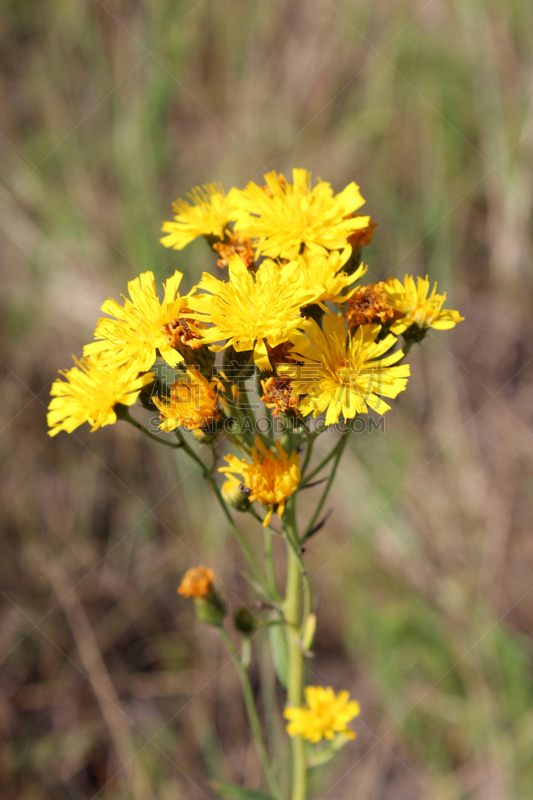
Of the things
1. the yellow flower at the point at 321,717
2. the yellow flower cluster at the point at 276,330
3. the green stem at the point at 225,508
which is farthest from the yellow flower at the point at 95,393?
the yellow flower at the point at 321,717

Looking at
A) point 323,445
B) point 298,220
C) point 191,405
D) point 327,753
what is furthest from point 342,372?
point 323,445

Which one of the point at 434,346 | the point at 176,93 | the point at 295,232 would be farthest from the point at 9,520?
the point at 176,93

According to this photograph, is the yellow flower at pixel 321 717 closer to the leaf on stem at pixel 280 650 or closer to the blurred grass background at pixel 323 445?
the leaf on stem at pixel 280 650

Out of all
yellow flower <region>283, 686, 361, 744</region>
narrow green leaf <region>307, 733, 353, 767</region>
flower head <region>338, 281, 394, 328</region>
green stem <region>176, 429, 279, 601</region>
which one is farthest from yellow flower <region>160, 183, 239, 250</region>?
narrow green leaf <region>307, 733, 353, 767</region>

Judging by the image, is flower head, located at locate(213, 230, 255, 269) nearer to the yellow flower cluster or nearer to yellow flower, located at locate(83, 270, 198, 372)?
the yellow flower cluster

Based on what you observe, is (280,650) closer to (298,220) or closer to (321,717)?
(321,717)
